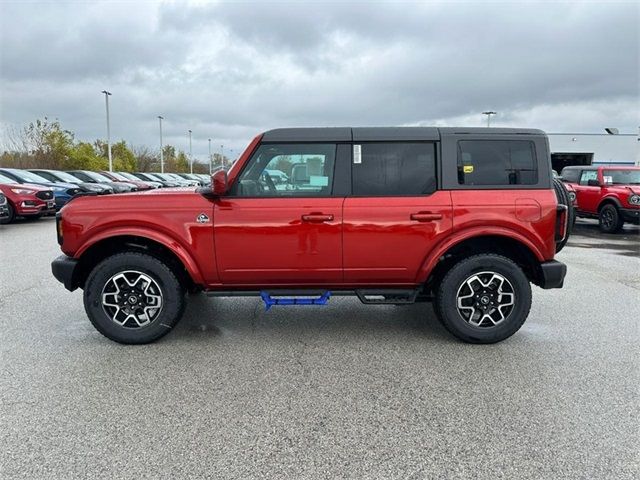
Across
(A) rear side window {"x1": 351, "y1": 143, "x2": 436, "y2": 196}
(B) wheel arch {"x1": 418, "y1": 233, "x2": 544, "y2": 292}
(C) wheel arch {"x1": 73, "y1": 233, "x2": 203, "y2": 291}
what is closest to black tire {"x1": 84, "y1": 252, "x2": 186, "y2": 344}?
(C) wheel arch {"x1": 73, "y1": 233, "x2": 203, "y2": 291}

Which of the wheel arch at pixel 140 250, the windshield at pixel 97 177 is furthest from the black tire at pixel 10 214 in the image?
the wheel arch at pixel 140 250

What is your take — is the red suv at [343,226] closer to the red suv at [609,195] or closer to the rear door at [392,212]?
the rear door at [392,212]

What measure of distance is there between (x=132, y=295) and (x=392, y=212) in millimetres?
2375

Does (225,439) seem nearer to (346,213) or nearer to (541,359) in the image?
(346,213)

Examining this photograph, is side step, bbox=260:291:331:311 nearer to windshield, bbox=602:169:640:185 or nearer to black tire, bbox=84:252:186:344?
black tire, bbox=84:252:186:344

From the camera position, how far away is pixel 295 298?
423 centimetres

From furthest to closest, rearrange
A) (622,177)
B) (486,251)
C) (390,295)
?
(622,177) → (486,251) → (390,295)

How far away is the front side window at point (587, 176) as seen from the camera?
44.0 ft

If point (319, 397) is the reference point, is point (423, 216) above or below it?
above

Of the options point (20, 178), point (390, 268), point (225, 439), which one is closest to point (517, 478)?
point (225, 439)

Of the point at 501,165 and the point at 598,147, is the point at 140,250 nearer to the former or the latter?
the point at 501,165

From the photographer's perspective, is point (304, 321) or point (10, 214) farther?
point (10, 214)

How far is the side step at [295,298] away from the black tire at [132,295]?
0.77m

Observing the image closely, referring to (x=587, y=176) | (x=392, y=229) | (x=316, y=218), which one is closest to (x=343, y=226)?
(x=316, y=218)
